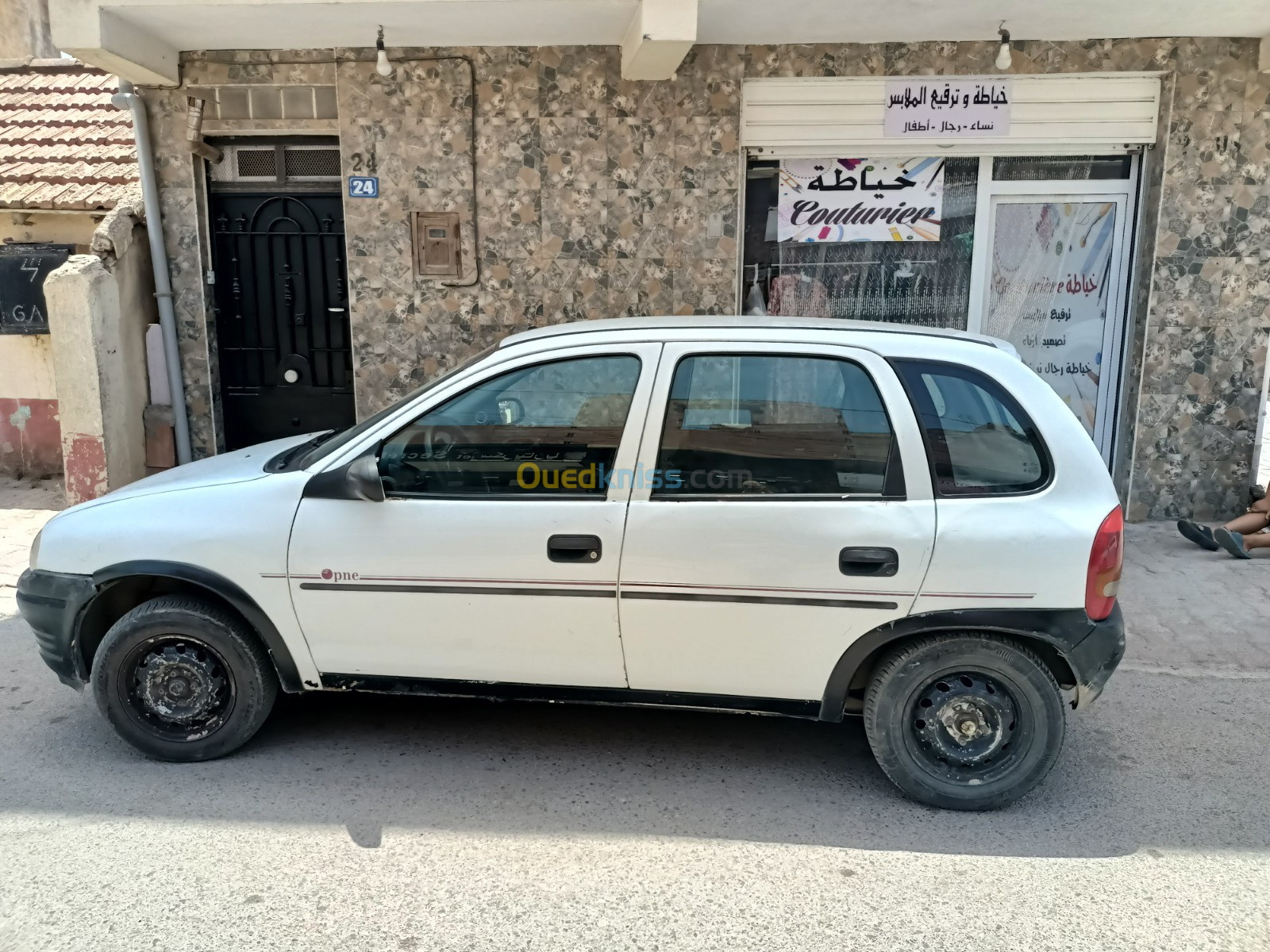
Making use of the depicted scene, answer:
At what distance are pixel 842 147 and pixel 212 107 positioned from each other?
16.3ft

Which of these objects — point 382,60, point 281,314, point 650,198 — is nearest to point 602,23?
point 650,198

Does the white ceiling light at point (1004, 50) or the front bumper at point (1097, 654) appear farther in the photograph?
the white ceiling light at point (1004, 50)

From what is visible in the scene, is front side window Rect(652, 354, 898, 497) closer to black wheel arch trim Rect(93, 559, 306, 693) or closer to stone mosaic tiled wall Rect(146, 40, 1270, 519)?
black wheel arch trim Rect(93, 559, 306, 693)

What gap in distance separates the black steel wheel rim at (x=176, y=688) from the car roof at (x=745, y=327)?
172 cm

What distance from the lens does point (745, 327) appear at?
3686mm

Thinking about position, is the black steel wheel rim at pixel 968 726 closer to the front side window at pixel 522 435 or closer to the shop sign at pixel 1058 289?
the front side window at pixel 522 435

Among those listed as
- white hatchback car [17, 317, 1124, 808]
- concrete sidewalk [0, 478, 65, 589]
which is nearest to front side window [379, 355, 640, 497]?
white hatchback car [17, 317, 1124, 808]

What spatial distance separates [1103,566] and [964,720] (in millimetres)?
734

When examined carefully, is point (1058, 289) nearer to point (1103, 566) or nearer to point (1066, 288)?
point (1066, 288)

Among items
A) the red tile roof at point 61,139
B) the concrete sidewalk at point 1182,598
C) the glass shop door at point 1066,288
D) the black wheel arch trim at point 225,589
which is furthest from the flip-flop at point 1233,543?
the red tile roof at point 61,139

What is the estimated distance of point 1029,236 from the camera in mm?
7559

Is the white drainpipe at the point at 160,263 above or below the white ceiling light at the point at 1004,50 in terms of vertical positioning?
below

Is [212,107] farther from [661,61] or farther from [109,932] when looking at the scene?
[109,932]

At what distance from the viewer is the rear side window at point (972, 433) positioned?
3410mm
